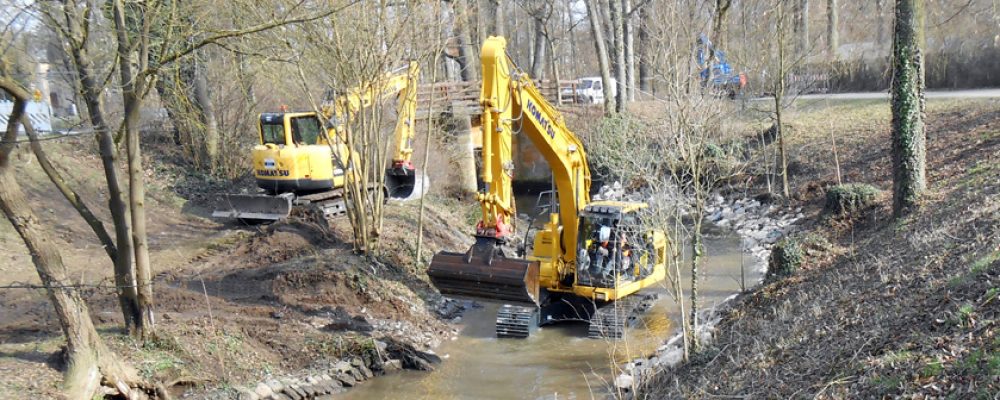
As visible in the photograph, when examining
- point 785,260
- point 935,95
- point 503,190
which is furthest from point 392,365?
point 935,95

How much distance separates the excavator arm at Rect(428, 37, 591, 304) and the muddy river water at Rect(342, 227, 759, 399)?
4.35 feet

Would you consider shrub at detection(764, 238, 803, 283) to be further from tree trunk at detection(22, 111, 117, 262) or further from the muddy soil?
tree trunk at detection(22, 111, 117, 262)

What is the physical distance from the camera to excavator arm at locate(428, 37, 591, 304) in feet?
36.0

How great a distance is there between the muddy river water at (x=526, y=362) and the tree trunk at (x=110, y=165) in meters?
3.15

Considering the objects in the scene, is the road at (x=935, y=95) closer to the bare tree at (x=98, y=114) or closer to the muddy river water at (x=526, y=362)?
the muddy river water at (x=526, y=362)

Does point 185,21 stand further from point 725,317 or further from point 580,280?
point 725,317

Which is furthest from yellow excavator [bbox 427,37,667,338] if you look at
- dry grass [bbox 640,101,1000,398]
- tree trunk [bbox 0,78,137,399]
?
tree trunk [bbox 0,78,137,399]

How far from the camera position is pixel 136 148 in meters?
9.64

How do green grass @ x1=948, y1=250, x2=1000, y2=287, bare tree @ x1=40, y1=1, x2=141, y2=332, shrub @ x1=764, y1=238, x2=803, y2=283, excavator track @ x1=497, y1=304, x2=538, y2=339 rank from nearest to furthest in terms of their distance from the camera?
green grass @ x1=948, y1=250, x2=1000, y2=287 → bare tree @ x1=40, y1=1, x2=141, y2=332 → shrub @ x1=764, y1=238, x2=803, y2=283 → excavator track @ x1=497, y1=304, x2=538, y2=339

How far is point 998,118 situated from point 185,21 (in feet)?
58.5

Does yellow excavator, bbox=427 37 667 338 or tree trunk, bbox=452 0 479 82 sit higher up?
tree trunk, bbox=452 0 479 82

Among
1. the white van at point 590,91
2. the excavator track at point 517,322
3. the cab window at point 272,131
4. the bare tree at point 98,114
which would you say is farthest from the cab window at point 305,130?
the white van at point 590,91

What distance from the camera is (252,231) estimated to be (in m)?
18.8

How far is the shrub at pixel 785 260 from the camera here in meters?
12.4
